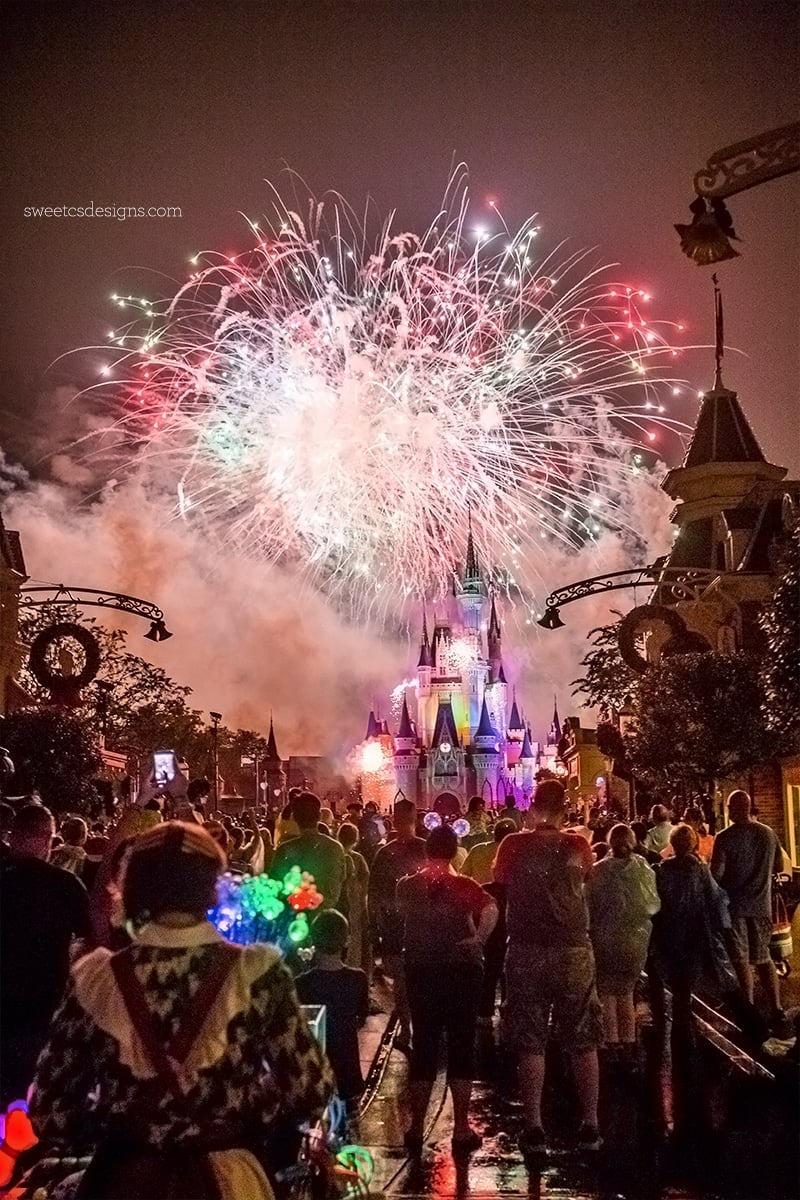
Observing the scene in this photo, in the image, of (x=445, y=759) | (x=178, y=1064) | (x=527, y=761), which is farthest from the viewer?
(x=527, y=761)

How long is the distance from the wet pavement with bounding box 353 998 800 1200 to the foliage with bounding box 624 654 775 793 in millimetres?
14766

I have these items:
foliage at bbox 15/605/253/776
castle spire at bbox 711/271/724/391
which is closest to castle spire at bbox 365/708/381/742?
foliage at bbox 15/605/253/776

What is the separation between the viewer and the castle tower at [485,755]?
129500mm

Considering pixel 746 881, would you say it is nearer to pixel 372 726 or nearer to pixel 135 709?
pixel 135 709

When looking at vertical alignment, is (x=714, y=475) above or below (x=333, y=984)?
above

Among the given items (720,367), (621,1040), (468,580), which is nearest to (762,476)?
(720,367)

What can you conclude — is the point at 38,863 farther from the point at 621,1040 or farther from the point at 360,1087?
the point at 621,1040

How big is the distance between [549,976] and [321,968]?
52.5 inches

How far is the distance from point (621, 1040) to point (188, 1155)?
6792 mm

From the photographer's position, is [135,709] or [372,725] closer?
[135,709]

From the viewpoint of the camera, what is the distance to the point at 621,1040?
917 cm

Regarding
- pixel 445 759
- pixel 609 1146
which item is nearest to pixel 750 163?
pixel 609 1146

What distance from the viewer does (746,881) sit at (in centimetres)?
990

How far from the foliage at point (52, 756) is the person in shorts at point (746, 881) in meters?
23.9
